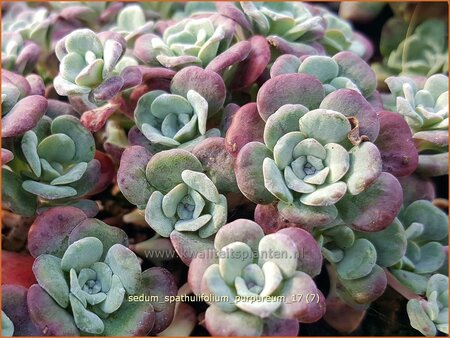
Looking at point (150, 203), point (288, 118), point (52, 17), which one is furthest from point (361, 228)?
point (52, 17)

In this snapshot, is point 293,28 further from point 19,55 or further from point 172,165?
point 19,55

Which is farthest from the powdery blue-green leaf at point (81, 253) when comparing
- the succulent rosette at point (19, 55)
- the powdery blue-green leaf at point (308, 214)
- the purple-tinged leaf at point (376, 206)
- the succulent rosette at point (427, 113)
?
the succulent rosette at point (427, 113)

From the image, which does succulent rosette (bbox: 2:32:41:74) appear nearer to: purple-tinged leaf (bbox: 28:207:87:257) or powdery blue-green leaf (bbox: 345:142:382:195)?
purple-tinged leaf (bbox: 28:207:87:257)

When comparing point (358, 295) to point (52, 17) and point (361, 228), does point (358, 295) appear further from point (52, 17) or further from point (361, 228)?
point (52, 17)

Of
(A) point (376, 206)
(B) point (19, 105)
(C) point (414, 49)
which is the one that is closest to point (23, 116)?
(B) point (19, 105)

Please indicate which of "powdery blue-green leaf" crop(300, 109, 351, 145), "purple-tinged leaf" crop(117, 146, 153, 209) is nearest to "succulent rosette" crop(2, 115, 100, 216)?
"purple-tinged leaf" crop(117, 146, 153, 209)

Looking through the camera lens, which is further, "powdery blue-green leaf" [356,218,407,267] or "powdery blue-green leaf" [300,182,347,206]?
"powdery blue-green leaf" [356,218,407,267]

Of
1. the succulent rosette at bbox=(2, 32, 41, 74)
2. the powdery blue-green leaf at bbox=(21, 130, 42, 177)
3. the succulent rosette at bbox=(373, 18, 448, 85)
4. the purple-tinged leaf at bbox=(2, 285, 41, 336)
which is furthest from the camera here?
the succulent rosette at bbox=(373, 18, 448, 85)
